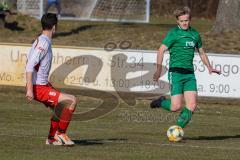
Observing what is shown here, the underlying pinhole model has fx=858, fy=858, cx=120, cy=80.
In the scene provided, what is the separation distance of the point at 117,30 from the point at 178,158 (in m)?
21.1

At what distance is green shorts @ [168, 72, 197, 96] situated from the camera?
13.8 meters

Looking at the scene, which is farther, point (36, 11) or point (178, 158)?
point (36, 11)

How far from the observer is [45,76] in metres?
12.2

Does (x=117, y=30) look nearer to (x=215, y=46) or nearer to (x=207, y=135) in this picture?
(x=215, y=46)

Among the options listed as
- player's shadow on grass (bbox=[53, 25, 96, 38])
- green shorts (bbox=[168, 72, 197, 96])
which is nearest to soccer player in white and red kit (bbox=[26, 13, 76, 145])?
green shorts (bbox=[168, 72, 197, 96])

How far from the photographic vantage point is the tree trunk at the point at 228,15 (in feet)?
98.6

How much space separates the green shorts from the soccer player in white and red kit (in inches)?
85.1

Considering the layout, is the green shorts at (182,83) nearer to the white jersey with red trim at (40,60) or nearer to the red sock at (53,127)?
the red sock at (53,127)

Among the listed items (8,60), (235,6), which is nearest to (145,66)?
(8,60)

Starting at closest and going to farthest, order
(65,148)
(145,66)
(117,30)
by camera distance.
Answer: (65,148) < (145,66) < (117,30)

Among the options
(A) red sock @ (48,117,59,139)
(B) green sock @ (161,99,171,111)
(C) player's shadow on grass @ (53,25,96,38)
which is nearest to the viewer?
(A) red sock @ (48,117,59,139)

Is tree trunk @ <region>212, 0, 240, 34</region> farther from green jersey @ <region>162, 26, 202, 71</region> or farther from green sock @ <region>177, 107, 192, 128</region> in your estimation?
green sock @ <region>177, 107, 192, 128</region>

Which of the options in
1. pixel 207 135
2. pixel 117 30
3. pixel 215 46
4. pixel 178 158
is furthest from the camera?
pixel 117 30

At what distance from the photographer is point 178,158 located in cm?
1159
